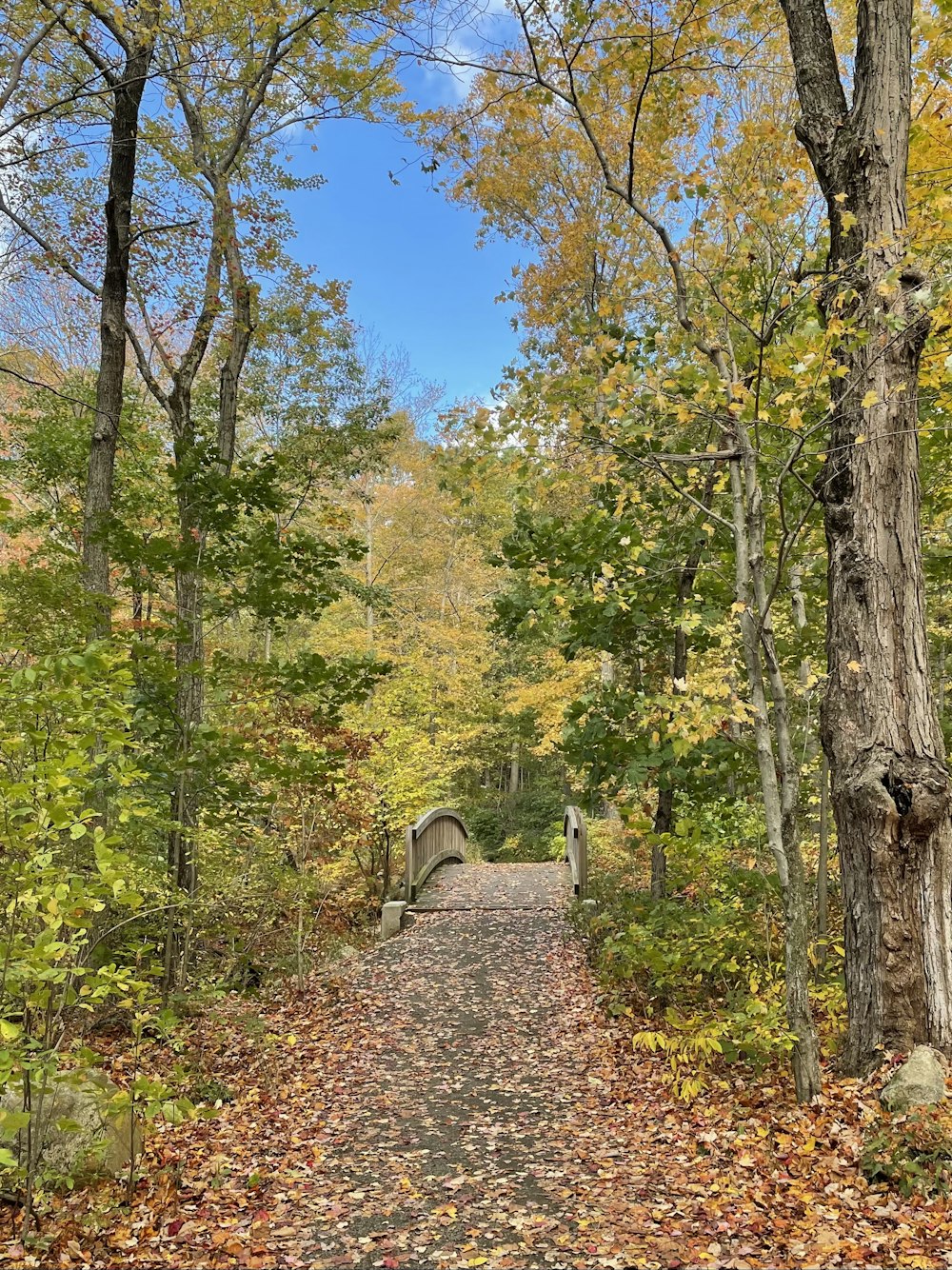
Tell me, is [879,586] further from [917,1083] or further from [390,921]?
[390,921]

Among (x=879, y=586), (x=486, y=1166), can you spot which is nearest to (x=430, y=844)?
(x=486, y=1166)

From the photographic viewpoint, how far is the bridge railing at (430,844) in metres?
10.3

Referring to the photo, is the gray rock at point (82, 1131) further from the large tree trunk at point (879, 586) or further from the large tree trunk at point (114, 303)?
the large tree trunk at point (114, 303)

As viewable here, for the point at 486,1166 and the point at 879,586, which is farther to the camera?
the point at 486,1166

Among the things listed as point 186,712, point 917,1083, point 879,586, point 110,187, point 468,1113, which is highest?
point 110,187

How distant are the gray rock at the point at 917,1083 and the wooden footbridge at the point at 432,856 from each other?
6166mm

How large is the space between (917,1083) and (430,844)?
9094 mm

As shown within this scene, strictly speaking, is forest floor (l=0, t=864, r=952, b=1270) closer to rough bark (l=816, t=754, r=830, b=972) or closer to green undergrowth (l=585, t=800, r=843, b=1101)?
green undergrowth (l=585, t=800, r=843, b=1101)

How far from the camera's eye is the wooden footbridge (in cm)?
920

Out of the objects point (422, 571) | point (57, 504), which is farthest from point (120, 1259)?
point (422, 571)

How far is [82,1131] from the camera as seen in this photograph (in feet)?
10.8

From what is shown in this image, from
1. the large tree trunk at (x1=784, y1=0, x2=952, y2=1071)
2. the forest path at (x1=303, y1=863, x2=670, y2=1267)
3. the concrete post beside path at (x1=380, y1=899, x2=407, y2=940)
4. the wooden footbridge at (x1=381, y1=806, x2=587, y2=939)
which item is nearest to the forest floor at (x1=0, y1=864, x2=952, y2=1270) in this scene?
the forest path at (x1=303, y1=863, x2=670, y2=1267)

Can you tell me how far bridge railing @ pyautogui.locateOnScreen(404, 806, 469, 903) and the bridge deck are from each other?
0.64 ft

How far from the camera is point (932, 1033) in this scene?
128 inches
